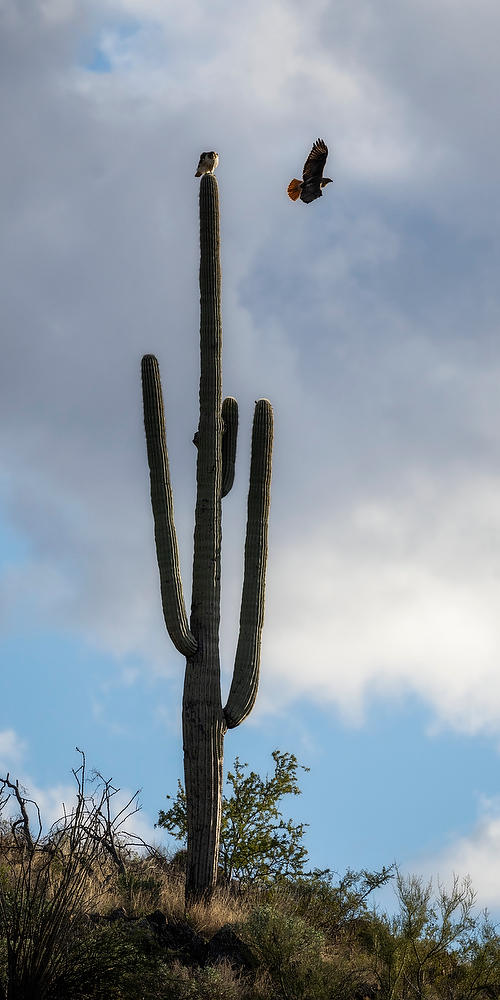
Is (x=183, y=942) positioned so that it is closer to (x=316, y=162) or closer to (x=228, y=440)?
(x=228, y=440)

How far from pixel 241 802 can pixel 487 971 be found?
4.45m

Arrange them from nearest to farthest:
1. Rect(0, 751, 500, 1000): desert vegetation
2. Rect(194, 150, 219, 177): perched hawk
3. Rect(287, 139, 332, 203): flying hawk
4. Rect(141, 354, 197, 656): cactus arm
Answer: Rect(0, 751, 500, 1000): desert vegetation < Rect(141, 354, 197, 656): cactus arm < Rect(287, 139, 332, 203): flying hawk < Rect(194, 150, 219, 177): perched hawk

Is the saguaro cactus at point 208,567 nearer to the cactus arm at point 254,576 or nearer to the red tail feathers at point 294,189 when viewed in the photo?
the cactus arm at point 254,576

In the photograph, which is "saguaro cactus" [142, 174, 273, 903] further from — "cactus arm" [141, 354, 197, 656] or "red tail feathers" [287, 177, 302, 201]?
"red tail feathers" [287, 177, 302, 201]

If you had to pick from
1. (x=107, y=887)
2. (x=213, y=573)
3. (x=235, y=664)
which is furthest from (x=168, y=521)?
(x=107, y=887)

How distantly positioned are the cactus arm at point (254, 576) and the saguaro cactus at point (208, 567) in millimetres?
11

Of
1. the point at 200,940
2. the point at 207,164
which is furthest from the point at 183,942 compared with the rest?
the point at 207,164

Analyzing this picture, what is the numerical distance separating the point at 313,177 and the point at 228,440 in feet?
10.5

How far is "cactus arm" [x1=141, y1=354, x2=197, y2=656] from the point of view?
1127 cm

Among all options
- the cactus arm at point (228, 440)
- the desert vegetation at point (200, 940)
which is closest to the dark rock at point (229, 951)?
the desert vegetation at point (200, 940)

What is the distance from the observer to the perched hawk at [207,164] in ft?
42.9

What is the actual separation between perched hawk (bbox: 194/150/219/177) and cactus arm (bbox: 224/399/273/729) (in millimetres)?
2996

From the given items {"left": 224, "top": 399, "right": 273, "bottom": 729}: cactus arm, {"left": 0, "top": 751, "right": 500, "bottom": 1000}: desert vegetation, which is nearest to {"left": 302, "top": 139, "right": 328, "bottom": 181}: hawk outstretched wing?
{"left": 224, "top": 399, "right": 273, "bottom": 729}: cactus arm

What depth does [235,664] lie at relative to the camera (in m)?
11.6
